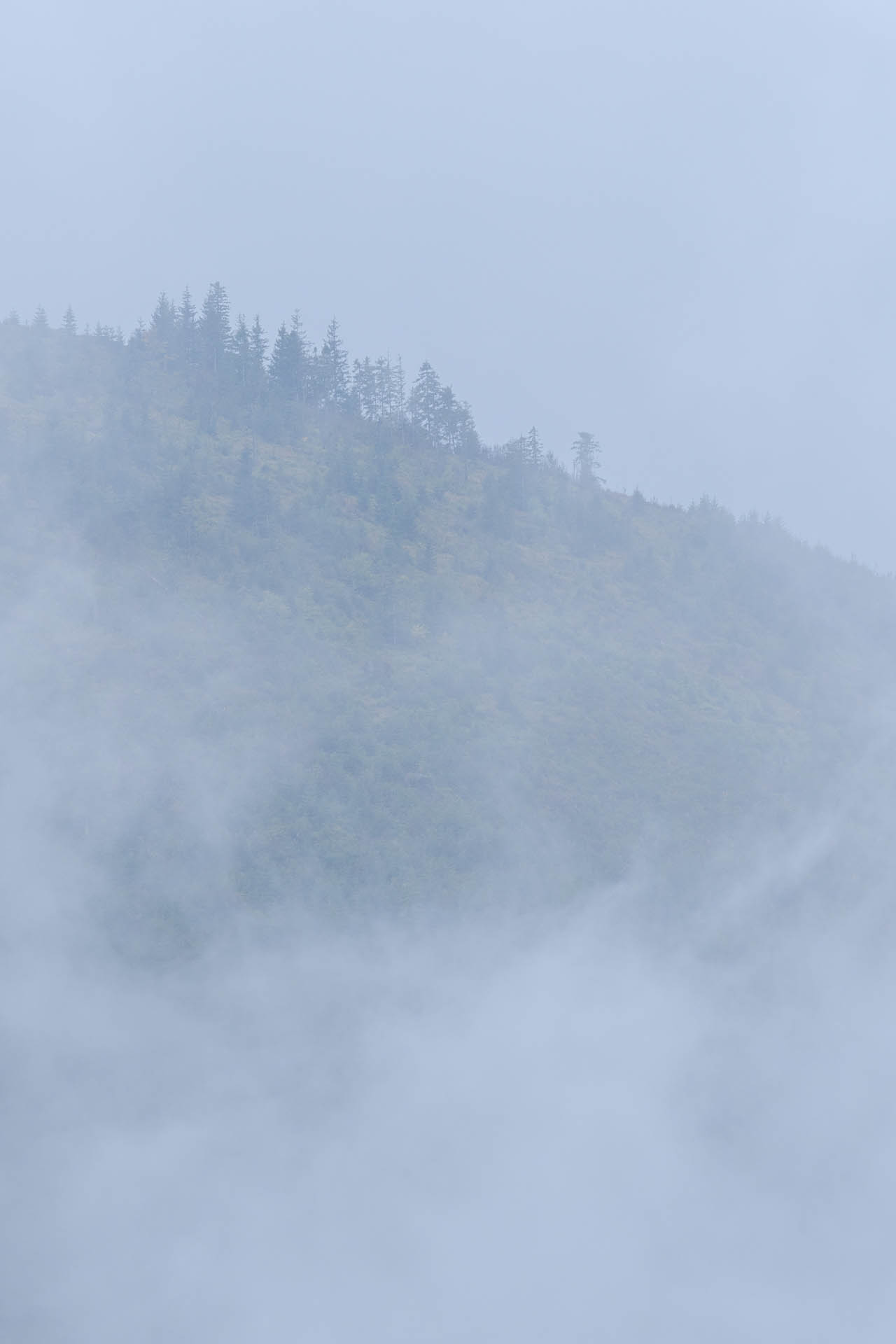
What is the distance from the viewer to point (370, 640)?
33.6 metres

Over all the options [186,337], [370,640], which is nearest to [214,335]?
[186,337]

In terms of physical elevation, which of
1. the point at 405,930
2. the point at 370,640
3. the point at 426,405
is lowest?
the point at 405,930

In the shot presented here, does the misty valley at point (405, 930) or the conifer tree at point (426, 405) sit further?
the conifer tree at point (426, 405)

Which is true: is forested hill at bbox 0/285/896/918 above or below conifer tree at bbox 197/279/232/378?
below

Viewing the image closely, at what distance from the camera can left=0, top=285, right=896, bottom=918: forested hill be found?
2728 centimetres

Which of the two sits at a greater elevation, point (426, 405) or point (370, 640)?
point (426, 405)

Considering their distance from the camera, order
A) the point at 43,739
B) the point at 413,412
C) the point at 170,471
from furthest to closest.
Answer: the point at 413,412, the point at 170,471, the point at 43,739

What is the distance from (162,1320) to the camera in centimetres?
2020

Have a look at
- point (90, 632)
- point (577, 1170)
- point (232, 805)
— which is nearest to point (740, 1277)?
point (577, 1170)

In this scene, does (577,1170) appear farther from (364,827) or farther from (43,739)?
(43,739)

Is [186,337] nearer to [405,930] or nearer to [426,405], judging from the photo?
[426,405]

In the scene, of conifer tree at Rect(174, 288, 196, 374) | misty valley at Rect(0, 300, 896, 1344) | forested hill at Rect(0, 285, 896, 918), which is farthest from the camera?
conifer tree at Rect(174, 288, 196, 374)

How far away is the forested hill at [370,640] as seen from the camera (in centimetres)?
2728

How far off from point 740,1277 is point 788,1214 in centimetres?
187
